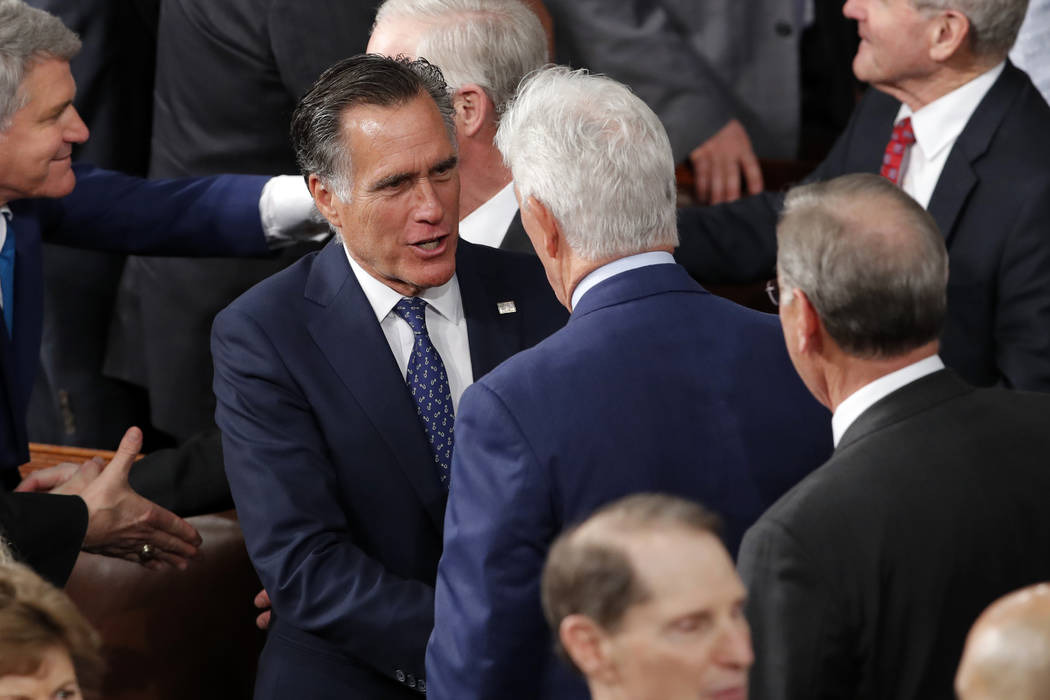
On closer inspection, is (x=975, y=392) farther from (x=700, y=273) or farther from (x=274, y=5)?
(x=274, y=5)

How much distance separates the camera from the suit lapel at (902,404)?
6.49 feet

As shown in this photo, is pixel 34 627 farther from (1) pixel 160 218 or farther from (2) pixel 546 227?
(1) pixel 160 218

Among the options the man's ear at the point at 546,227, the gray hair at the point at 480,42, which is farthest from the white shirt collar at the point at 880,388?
the gray hair at the point at 480,42

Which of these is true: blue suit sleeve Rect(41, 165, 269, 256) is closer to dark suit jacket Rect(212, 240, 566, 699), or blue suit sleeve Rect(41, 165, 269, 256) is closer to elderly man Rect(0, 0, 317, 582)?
elderly man Rect(0, 0, 317, 582)

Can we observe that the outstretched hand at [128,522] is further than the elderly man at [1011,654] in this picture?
Yes

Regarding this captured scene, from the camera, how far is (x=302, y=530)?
8.25ft

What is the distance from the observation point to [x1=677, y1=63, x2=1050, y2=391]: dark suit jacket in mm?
3475

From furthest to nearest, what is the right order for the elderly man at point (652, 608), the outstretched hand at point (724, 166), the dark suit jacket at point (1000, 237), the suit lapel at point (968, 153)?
the outstretched hand at point (724, 166) → the suit lapel at point (968, 153) → the dark suit jacket at point (1000, 237) → the elderly man at point (652, 608)

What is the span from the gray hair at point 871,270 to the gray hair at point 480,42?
1245 millimetres

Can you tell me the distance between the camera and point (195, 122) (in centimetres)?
420

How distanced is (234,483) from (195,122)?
6.14ft

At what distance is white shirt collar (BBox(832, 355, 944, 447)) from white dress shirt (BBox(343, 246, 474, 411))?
0.88 metres

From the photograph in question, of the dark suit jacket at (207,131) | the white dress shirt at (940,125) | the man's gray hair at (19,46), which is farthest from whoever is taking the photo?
the dark suit jacket at (207,131)

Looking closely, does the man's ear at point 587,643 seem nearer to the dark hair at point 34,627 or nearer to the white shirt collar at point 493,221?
the dark hair at point 34,627
